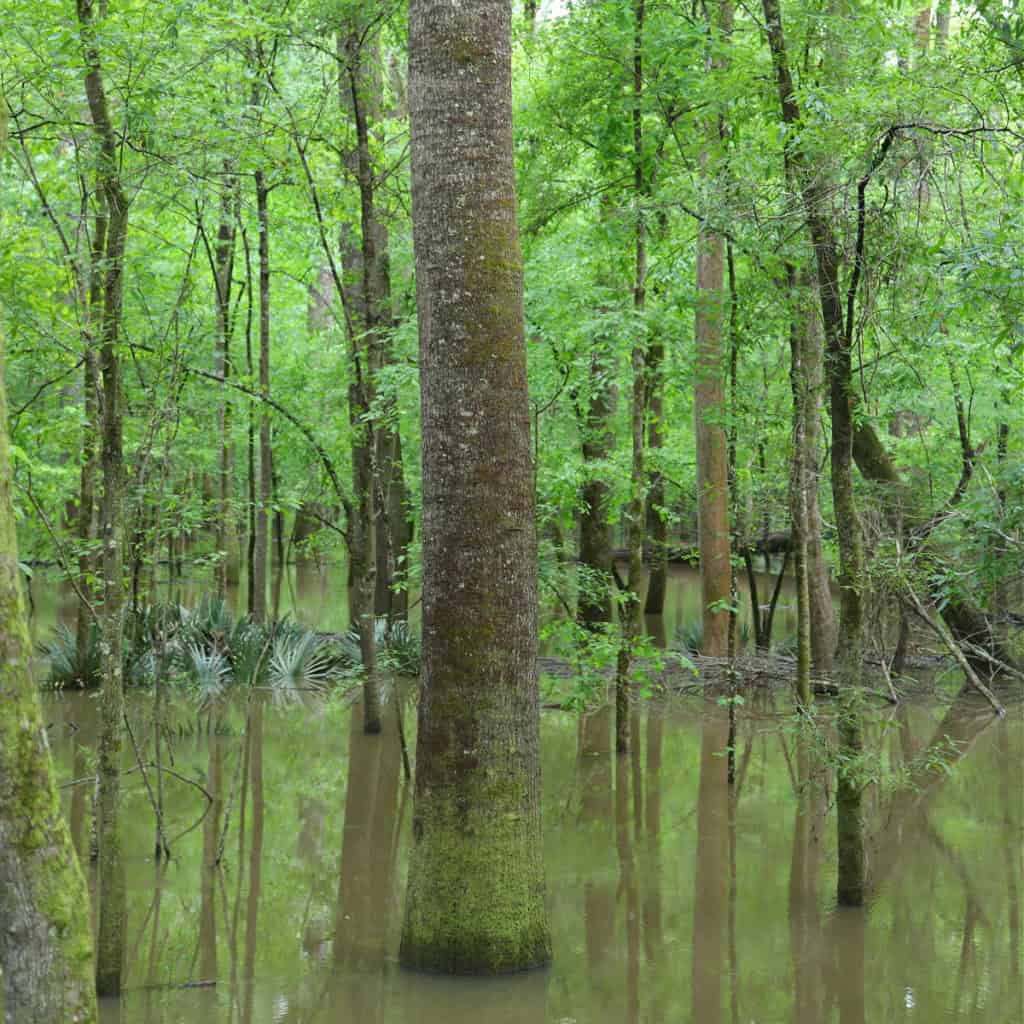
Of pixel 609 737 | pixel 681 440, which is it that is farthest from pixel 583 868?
pixel 681 440

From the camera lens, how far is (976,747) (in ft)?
36.2

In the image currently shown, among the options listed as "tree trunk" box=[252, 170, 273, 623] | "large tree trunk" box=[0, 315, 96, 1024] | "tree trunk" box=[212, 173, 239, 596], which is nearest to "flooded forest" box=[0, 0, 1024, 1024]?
"large tree trunk" box=[0, 315, 96, 1024]

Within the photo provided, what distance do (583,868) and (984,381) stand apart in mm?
10377

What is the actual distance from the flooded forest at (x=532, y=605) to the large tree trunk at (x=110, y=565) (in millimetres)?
23

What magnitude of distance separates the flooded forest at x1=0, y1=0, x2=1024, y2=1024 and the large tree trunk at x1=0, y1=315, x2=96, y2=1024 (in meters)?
0.01

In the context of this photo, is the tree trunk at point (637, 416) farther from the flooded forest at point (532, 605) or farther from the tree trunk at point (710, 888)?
the tree trunk at point (710, 888)

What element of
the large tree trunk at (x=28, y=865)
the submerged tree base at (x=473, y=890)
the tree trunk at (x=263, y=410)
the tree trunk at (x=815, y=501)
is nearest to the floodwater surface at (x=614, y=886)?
the submerged tree base at (x=473, y=890)

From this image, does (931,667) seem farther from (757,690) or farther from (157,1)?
(157,1)

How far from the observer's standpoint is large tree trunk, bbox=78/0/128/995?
5285 millimetres

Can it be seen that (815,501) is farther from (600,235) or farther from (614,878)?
(614,878)

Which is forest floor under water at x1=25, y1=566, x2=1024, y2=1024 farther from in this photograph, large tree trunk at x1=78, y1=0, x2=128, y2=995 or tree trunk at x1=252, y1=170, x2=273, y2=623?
tree trunk at x1=252, y1=170, x2=273, y2=623

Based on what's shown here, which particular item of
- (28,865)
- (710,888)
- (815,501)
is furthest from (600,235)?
(28,865)

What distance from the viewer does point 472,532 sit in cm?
555

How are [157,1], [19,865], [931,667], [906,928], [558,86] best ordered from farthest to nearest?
[931,667] → [558,86] → [157,1] → [906,928] → [19,865]
